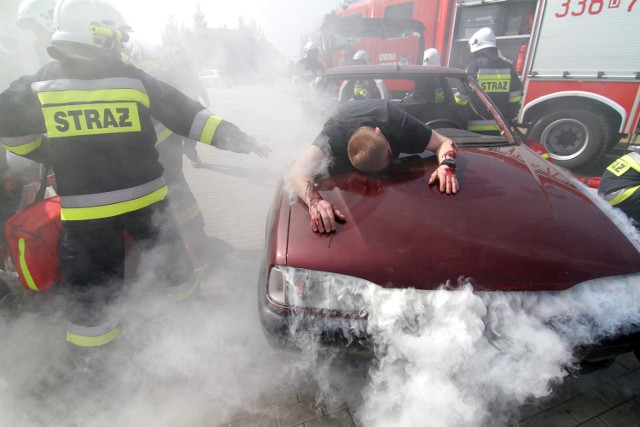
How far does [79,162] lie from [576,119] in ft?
20.9

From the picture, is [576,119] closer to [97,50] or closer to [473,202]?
[473,202]

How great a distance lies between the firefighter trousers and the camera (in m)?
1.93

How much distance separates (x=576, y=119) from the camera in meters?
5.34

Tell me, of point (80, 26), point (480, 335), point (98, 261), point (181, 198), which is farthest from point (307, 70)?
point (480, 335)

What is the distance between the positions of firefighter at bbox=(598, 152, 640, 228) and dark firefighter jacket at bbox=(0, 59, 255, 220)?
10.0ft

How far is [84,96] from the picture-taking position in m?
1.77

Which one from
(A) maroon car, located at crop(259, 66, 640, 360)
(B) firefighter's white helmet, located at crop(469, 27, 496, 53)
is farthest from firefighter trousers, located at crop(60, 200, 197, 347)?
(B) firefighter's white helmet, located at crop(469, 27, 496, 53)

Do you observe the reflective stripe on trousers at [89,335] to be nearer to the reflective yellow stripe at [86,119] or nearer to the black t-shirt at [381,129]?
the reflective yellow stripe at [86,119]

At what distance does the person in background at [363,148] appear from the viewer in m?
1.82

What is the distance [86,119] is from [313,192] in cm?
123

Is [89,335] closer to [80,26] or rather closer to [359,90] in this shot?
[80,26]

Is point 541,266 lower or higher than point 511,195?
lower

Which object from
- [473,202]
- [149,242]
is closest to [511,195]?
[473,202]

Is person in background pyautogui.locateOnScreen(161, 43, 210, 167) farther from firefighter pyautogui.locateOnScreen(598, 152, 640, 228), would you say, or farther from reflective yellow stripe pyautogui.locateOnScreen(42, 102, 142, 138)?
firefighter pyautogui.locateOnScreen(598, 152, 640, 228)
